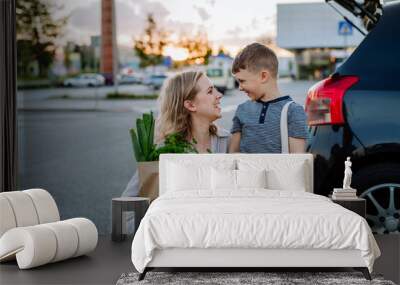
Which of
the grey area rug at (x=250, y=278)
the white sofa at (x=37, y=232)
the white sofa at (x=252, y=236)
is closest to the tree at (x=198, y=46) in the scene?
the white sofa at (x=37, y=232)

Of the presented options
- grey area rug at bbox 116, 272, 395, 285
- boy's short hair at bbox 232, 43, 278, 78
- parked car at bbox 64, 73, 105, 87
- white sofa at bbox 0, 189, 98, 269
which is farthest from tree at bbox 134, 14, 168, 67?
grey area rug at bbox 116, 272, 395, 285

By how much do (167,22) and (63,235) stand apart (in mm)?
2519

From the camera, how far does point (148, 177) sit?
6.00 metres

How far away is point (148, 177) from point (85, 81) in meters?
1.62

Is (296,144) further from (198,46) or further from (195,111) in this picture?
(198,46)

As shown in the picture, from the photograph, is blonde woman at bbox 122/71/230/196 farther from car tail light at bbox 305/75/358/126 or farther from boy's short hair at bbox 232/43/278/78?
car tail light at bbox 305/75/358/126

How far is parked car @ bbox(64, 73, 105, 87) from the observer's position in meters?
7.21

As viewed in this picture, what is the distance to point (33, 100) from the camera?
23.7 ft

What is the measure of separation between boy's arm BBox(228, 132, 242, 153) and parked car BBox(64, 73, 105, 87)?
1578mm

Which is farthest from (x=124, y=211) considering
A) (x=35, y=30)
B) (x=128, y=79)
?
(x=35, y=30)

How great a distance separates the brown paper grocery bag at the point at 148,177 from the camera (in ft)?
19.6

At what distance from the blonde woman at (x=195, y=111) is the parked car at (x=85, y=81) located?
47.4 inches

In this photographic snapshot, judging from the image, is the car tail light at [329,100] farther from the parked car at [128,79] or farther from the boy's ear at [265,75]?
the parked car at [128,79]

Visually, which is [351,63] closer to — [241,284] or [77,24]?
[241,284]
